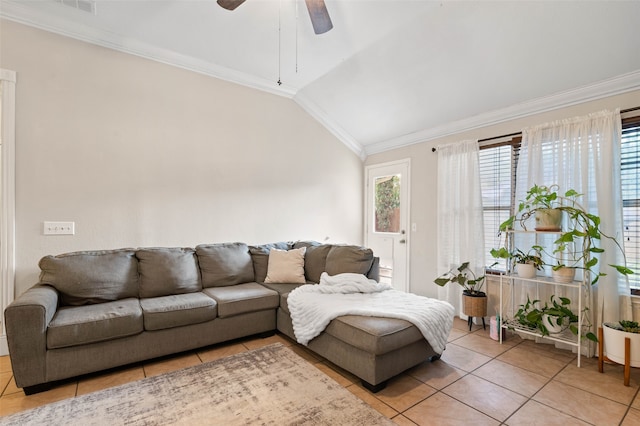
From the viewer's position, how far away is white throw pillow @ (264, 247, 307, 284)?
346 cm

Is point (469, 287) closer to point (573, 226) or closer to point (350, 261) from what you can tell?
point (573, 226)

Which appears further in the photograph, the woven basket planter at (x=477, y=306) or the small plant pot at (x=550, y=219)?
the woven basket planter at (x=477, y=306)

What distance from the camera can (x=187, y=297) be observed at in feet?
9.36

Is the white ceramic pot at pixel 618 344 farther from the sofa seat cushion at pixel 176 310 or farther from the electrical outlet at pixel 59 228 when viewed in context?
the electrical outlet at pixel 59 228

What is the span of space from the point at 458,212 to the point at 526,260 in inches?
37.2

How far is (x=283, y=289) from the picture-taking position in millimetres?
3230

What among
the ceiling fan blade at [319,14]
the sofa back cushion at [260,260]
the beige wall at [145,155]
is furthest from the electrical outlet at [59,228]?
the ceiling fan blade at [319,14]

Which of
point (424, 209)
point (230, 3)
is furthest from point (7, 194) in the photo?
point (424, 209)

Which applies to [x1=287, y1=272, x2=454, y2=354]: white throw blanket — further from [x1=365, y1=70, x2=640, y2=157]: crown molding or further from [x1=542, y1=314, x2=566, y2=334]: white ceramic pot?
[x1=365, y1=70, x2=640, y2=157]: crown molding

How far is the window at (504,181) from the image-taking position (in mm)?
2662

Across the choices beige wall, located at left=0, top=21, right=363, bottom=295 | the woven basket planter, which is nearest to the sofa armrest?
beige wall, located at left=0, top=21, right=363, bottom=295

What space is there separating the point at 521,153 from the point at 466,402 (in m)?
2.55

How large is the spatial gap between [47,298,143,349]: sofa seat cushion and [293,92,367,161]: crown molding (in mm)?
3341

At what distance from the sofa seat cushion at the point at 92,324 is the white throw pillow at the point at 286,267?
1377 mm
